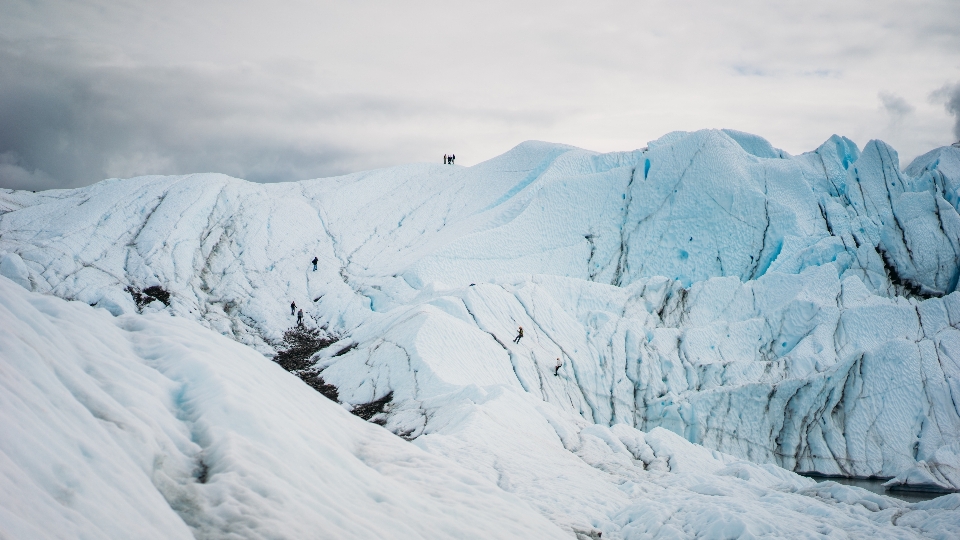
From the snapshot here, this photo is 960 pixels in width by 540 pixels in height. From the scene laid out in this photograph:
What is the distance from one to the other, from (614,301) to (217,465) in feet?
113

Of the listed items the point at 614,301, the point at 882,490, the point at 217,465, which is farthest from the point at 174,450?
the point at 614,301

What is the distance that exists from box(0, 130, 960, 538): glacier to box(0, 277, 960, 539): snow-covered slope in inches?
15.7

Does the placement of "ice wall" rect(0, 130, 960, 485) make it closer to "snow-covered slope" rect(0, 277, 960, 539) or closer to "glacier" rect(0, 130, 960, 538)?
"glacier" rect(0, 130, 960, 538)

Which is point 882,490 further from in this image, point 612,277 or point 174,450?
point 174,450

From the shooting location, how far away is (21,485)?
591 cm

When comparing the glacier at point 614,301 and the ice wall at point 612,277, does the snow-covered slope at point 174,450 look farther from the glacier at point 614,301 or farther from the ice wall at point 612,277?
the ice wall at point 612,277

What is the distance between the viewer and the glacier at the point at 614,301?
70.2 ft

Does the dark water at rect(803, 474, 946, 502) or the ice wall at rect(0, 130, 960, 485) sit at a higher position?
the ice wall at rect(0, 130, 960, 485)

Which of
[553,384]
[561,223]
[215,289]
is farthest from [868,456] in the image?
[215,289]

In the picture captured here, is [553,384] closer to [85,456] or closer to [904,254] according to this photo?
[85,456]

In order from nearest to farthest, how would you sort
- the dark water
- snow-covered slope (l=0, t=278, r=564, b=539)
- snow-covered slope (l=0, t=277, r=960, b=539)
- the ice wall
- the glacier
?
snow-covered slope (l=0, t=278, r=564, b=539) < snow-covered slope (l=0, t=277, r=960, b=539) < the glacier < the dark water < the ice wall

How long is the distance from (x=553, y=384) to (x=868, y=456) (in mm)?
16087

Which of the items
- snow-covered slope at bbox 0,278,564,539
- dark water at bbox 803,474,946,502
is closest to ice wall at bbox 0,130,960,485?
dark water at bbox 803,474,946,502

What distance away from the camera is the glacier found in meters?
21.4
